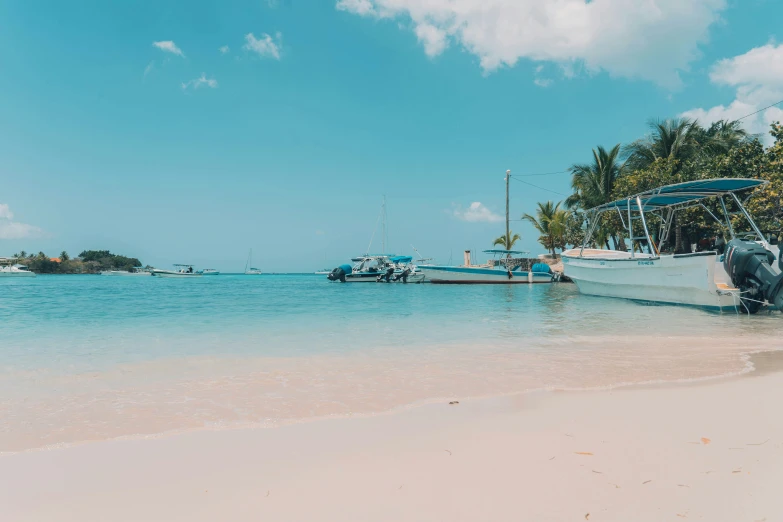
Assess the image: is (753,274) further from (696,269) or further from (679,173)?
(679,173)

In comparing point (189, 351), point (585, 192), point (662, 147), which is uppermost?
point (662, 147)

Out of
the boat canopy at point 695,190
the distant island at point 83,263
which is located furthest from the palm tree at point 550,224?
the distant island at point 83,263

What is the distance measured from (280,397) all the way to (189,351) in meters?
3.95

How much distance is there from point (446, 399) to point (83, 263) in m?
151

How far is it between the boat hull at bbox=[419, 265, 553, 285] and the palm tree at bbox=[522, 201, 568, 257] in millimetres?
7686

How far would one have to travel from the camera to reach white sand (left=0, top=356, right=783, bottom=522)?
7.68 ft

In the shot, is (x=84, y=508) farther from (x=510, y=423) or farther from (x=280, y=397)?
(x=510, y=423)

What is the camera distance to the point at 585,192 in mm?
35594

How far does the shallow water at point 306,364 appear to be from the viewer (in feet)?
14.3

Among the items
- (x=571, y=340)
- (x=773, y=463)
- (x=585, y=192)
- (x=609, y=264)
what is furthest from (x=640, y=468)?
(x=585, y=192)

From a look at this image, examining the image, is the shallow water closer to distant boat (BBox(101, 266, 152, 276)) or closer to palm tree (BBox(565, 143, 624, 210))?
palm tree (BBox(565, 143, 624, 210))

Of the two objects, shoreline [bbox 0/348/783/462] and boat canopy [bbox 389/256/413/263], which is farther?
boat canopy [bbox 389/256/413/263]

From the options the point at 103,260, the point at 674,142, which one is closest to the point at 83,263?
the point at 103,260

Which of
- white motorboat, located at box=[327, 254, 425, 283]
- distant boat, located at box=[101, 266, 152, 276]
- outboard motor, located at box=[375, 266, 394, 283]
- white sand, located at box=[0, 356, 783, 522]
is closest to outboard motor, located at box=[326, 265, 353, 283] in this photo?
white motorboat, located at box=[327, 254, 425, 283]
